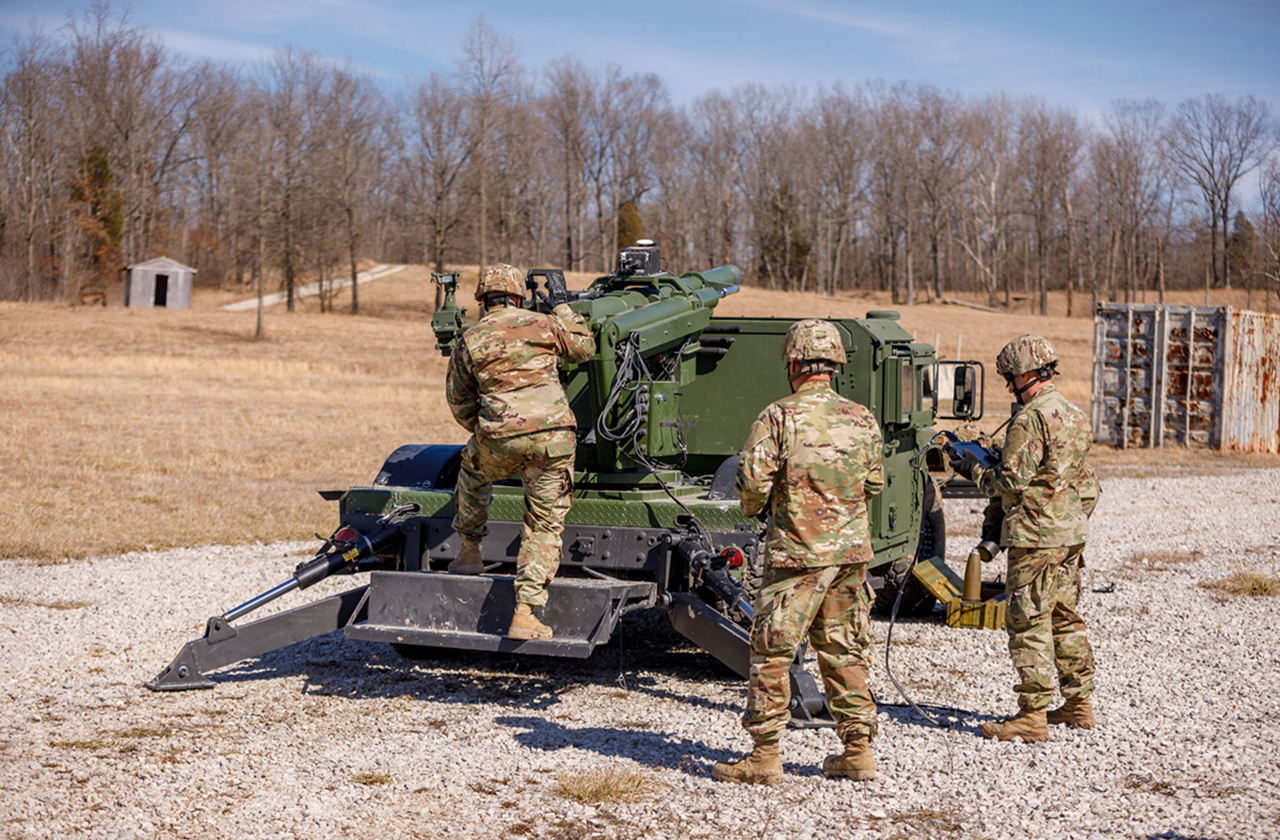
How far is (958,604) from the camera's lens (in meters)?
8.57

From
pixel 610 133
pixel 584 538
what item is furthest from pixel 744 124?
pixel 584 538

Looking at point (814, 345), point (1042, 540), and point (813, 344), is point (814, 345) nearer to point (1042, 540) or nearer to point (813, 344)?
point (813, 344)

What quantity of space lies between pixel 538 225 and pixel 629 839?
73.0m

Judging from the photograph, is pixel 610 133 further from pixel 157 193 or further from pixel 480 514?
pixel 480 514

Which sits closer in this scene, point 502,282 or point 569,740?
point 569,740

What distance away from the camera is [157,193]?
6894cm

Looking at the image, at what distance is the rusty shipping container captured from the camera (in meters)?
20.2

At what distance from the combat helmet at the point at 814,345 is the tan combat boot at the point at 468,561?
2.28 metres

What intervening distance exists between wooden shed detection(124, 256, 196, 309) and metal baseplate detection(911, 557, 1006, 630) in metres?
54.3

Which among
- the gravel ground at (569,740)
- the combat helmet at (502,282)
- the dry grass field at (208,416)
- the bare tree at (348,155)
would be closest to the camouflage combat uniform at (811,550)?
the gravel ground at (569,740)

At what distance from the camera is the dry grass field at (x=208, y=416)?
12.4 metres

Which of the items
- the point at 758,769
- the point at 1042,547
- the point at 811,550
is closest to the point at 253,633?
the point at 758,769

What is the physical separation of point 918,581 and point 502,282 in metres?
4.23

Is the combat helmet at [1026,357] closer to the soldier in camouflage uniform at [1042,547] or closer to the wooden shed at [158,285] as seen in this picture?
the soldier in camouflage uniform at [1042,547]
